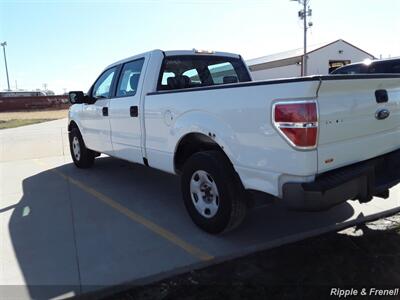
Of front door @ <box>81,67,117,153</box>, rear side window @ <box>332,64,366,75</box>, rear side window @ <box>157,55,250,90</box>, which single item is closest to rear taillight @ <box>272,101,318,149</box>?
rear side window @ <box>157,55,250,90</box>

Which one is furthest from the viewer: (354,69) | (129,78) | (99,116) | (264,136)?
(354,69)

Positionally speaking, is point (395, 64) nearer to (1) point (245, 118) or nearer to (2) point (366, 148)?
(2) point (366, 148)

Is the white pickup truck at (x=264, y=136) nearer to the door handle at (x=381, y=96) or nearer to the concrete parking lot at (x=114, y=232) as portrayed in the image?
the door handle at (x=381, y=96)

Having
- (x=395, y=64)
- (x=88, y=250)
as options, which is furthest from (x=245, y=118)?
(x=395, y=64)

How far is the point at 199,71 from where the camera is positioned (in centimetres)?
572

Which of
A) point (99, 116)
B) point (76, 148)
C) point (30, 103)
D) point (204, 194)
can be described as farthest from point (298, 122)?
point (30, 103)

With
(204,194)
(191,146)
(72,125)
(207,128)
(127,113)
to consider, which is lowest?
(204,194)

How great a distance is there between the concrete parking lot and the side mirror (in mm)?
1367

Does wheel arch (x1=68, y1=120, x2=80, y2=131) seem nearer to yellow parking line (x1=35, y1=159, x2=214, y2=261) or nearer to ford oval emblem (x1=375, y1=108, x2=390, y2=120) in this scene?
yellow parking line (x1=35, y1=159, x2=214, y2=261)

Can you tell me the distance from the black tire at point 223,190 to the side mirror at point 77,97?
330 centimetres

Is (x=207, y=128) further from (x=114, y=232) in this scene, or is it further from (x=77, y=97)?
(x=77, y=97)

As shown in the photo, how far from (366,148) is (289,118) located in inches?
39.3

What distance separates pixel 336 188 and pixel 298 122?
624 millimetres

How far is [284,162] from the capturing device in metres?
3.13
